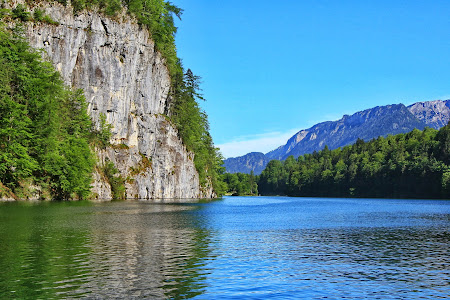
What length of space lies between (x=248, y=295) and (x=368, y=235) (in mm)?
21045

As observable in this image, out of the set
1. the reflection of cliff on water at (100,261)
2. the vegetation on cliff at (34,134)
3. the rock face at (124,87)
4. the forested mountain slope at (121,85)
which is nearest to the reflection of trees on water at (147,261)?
the reflection of cliff on water at (100,261)

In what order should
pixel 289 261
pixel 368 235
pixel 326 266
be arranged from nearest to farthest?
1. pixel 326 266
2. pixel 289 261
3. pixel 368 235

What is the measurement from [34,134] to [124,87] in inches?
1432

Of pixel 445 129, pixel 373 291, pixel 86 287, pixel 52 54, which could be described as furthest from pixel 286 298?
pixel 445 129

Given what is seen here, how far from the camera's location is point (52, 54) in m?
83.8

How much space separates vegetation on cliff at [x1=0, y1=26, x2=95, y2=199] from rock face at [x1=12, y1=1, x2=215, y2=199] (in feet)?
34.1

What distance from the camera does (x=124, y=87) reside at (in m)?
102

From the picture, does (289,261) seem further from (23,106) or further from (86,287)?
(23,106)

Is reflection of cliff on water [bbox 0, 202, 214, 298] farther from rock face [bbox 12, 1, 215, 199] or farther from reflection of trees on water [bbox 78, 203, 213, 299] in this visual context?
rock face [bbox 12, 1, 215, 199]

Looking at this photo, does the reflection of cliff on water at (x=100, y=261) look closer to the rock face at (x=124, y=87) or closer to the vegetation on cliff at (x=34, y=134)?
the vegetation on cliff at (x=34, y=134)

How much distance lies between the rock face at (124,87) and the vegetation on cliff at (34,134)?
10393 millimetres

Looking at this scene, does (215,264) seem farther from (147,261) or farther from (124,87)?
(124,87)

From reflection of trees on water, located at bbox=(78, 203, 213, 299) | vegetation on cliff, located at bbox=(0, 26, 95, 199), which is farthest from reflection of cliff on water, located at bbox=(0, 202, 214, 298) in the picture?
vegetation on cliff, located at bbox=(0, 26, 95, 199)

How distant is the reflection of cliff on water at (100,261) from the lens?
604 inches
